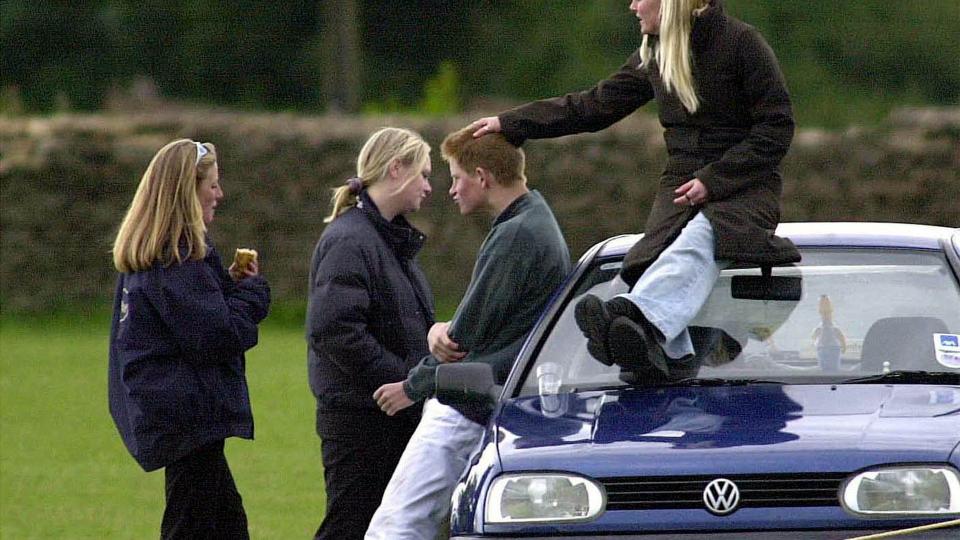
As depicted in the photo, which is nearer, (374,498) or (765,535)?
(765,535)

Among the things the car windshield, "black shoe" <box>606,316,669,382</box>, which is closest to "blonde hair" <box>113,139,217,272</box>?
the car windshield

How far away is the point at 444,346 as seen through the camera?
6.48m

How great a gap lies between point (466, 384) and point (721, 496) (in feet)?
3.66

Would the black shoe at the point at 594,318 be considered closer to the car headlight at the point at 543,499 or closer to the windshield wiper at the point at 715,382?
the windshield wiper at the point at 715,382

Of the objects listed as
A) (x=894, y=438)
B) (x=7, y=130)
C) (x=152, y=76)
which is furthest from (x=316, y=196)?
(x=152, y=76)

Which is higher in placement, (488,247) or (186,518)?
(488,247)

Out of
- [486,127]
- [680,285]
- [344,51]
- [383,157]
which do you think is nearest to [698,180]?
[680,285]

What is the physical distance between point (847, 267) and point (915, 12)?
112ft

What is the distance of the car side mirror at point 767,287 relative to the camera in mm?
6270

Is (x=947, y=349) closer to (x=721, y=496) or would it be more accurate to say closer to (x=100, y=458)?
(x=721, y=496)

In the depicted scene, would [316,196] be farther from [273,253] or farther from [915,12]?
[915,12]

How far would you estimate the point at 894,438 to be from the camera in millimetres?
5242

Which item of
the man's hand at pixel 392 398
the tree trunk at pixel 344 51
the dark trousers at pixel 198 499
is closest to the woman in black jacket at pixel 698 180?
the man's hand at pixel 392 398

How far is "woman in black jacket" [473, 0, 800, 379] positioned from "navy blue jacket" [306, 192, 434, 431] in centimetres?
109
